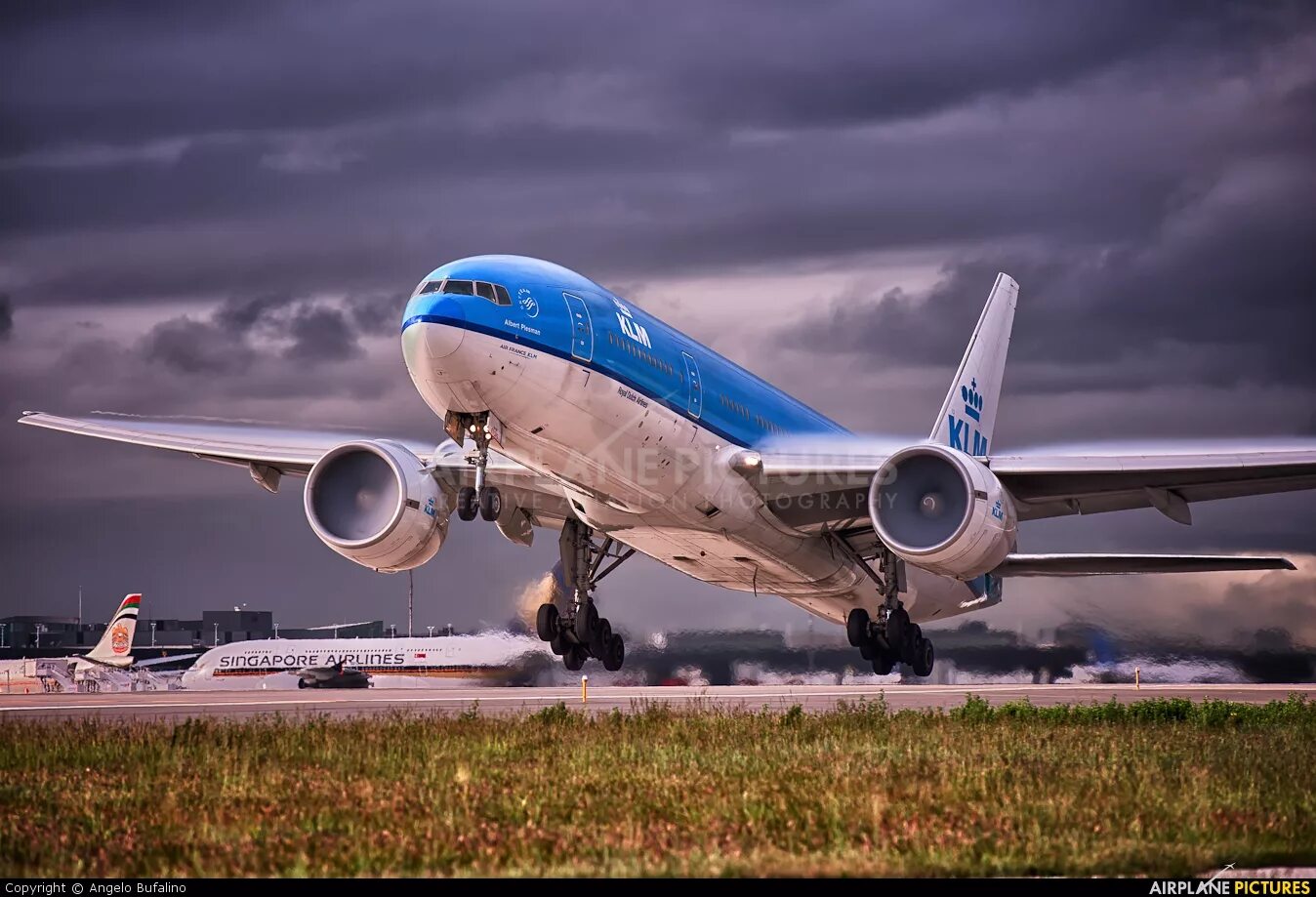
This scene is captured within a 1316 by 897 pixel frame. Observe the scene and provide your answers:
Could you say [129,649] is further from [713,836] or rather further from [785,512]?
[713,836]

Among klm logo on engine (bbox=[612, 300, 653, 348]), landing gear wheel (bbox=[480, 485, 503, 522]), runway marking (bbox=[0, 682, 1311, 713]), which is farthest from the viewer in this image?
runway marking (bbox=[0, 682, 1311, 713])

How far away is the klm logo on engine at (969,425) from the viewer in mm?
34750

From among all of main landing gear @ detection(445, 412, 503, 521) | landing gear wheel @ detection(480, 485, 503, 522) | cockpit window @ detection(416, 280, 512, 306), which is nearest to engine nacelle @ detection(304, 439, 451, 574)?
main landing gear @ detection(445, 412, 503, 521)

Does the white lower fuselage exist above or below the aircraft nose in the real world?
below

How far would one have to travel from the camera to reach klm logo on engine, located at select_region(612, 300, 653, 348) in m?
23.3

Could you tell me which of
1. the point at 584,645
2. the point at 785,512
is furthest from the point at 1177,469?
the point at 584,645

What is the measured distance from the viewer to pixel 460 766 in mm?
15805

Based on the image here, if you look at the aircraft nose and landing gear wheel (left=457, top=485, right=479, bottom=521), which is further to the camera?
landing gear wheel (left=457, top=485, right=479, bottom=521)

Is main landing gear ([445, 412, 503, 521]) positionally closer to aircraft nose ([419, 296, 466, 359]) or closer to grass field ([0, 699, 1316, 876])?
aircraft nose ([419, 296, 466, 359])

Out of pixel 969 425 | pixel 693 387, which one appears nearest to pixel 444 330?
pixel 693 387

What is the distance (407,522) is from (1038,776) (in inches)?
555

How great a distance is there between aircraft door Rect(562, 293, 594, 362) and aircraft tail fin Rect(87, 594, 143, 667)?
199 feet

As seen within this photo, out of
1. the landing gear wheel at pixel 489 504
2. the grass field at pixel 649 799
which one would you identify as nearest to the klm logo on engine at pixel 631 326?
the landing gear wheel at pixel 489 504

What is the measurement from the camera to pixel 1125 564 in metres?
30.6
